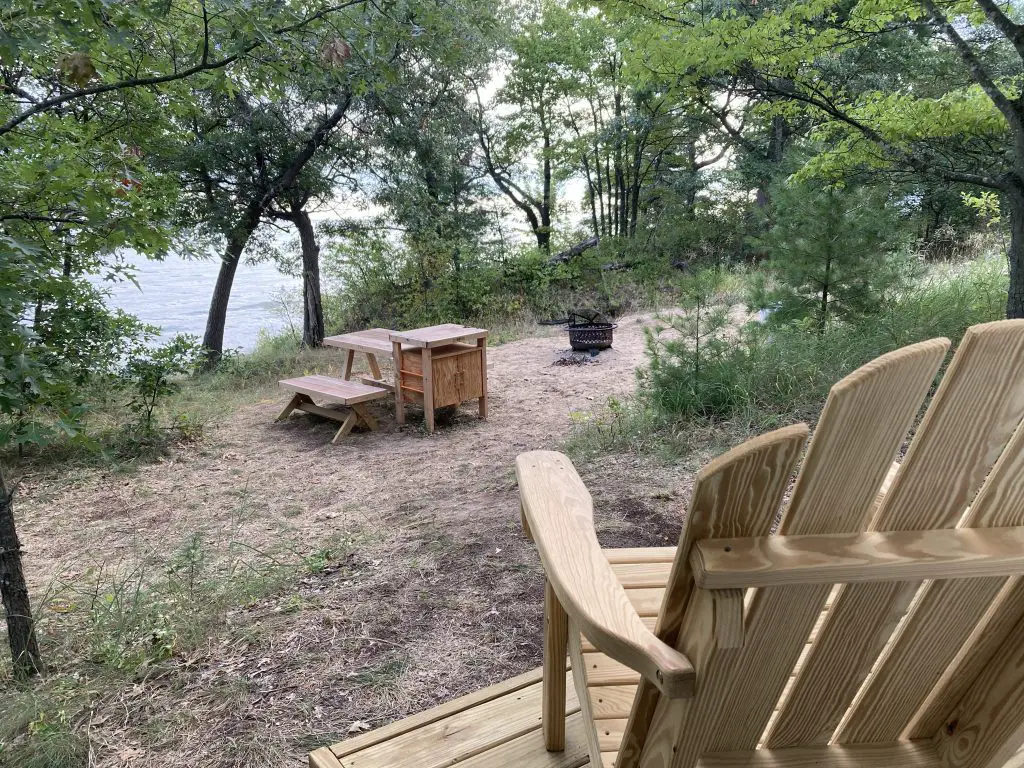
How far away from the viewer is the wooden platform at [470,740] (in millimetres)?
1500

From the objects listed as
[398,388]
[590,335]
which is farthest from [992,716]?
[590,335]

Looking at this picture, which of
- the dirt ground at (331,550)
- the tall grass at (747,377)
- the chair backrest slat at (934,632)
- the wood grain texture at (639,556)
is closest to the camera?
the chair backrest slat at (934,632)

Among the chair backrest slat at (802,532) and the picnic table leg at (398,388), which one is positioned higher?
the chair backrest slat at (802,532)

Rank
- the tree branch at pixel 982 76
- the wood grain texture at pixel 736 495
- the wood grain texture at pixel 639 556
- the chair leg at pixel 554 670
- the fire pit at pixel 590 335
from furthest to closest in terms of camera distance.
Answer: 1. the fire pit at pixel 590 335
2. the tree branch at pixel 982 76
3. the wood grain texture at pixel 639 556
4. the chair leg at pixel 554 670
5. the wood grain texture at pixel 736 495

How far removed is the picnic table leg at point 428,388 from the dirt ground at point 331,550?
145 mm

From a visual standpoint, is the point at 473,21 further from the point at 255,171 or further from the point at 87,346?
the point at 87,346

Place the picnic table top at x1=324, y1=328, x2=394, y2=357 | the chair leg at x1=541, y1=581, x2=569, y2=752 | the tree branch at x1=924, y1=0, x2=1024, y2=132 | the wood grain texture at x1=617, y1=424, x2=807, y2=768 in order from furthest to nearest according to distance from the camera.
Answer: the picnic table top at x1=324, y1=328, x2=394, y2=357 → the tree branch at x1=924, y1=0, x2=1024, y2=132 → the chair leg at x1=541, y1=581, x2=569, y2=752 → the wood grain texture at x1=617, y1=424, x2=807, y2=768

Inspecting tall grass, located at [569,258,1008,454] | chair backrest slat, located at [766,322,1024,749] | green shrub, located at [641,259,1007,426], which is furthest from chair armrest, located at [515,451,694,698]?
green shrub, located at [641,259,1007,426]

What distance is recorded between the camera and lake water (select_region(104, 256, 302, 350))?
11406 millimetres

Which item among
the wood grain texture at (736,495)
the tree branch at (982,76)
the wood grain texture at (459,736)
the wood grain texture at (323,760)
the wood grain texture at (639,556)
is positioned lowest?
the wood grain texture at (459,736)

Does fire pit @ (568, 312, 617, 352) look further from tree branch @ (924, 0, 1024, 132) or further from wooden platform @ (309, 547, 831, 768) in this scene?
wooden platform @ (309, 547, 831, 768)

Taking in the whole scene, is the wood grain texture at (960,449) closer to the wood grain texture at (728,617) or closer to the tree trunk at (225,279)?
the wood grain texture at (728,617)

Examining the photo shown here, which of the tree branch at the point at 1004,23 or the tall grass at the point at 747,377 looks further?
the tall grass at the point at 747,377

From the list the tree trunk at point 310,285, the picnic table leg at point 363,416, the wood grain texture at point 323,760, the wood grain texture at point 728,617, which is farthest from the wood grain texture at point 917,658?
the tree trunk at point 310,285
